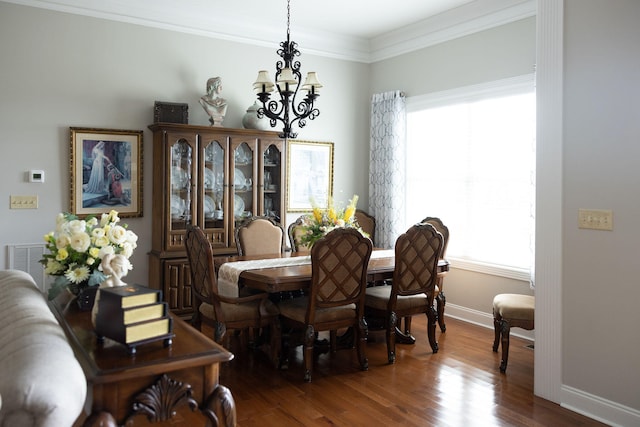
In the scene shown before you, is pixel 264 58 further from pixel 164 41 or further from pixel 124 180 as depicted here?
pixel 124 180

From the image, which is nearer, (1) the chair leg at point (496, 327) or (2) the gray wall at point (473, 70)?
(1) the chair leg at point (496, 327)

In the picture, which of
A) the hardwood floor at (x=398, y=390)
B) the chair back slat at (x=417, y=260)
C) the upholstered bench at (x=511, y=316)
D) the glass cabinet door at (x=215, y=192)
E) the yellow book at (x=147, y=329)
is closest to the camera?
the yellow book at (x=147, y=329)

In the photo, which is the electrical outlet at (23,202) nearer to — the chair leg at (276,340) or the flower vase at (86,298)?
the chair leg at (276,340)

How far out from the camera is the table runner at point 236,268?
3650 millimetres

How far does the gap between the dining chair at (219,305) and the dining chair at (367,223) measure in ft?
8.32

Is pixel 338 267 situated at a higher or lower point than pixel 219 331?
higher

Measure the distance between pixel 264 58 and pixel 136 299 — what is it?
437cm

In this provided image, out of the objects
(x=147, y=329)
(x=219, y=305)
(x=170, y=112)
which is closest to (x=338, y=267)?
(x=219, y=305)

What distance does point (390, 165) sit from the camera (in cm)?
584

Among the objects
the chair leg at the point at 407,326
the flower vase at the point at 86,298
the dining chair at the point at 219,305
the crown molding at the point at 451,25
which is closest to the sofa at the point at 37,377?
the flower vase at the point at 86,298

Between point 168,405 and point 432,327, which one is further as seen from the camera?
point 432,327

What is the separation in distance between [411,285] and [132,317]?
2591mm

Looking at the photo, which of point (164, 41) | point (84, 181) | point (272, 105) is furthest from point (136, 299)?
point (164, 41)

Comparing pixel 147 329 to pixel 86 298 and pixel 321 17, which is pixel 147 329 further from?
pixel 321 17
